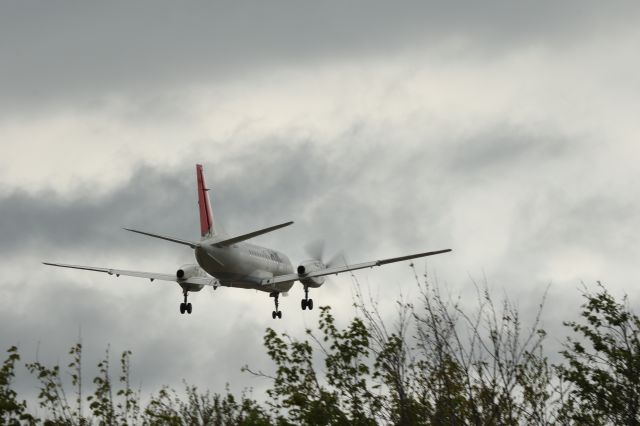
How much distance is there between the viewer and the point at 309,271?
65.5 meters

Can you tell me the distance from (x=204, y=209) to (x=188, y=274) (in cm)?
627

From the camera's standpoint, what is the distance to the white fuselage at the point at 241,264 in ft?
196

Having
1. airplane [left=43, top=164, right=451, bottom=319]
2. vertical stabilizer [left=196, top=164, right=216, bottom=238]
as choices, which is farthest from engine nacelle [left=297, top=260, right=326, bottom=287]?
vertical stabilizer [left=196, top=164, right=216, bottom=238]

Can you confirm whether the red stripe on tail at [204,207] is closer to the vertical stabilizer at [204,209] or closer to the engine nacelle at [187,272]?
the vertical stabilizer at [204,209]

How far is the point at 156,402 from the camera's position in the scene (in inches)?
1005

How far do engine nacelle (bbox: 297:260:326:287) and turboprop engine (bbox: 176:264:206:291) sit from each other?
6498 millimetres

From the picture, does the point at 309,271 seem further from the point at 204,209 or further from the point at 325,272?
the point at 204,209

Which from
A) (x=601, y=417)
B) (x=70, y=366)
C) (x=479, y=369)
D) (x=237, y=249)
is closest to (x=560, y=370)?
(x=601, y=417)

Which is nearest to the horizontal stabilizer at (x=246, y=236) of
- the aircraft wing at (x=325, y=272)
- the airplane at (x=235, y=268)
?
the airplane at (x=235, y=268)

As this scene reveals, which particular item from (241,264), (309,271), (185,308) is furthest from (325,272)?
(185,308)

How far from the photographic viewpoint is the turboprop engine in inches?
2408

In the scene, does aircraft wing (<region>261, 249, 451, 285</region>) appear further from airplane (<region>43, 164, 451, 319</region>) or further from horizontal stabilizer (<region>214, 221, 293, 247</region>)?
horizontal stabilizer (<region>214, 221, 293, 247</region>)

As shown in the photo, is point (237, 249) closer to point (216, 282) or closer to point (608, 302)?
point (216, 282)

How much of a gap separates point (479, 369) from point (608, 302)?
512 inches
